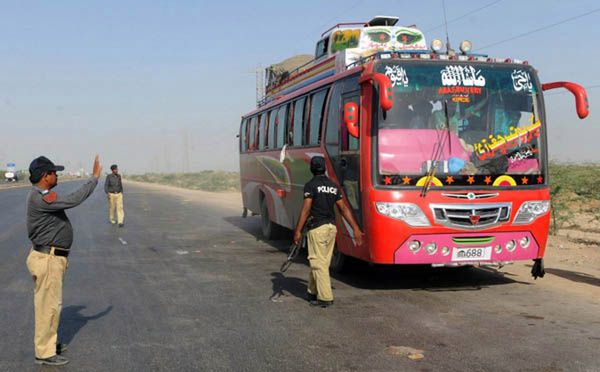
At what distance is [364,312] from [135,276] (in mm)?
4181

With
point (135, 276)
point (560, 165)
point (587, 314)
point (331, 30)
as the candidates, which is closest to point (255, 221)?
point (331, 30)

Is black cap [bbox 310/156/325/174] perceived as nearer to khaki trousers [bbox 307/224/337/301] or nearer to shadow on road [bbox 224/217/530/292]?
Answer: khaki trousers [bbox 307/224/337/301]

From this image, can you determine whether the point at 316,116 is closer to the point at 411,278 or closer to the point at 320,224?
the point at 411,278

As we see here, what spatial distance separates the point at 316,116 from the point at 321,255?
3719mm

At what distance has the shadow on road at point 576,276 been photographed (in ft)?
30.1

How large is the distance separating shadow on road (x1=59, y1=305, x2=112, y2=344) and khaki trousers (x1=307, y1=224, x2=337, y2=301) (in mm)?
2487

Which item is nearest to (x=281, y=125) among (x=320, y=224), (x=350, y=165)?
(x=350, y=165)

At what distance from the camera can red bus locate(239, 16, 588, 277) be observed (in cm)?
768

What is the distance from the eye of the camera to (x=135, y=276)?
9.43 m

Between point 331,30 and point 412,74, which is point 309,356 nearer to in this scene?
point 412,74

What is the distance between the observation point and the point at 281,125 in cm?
1293

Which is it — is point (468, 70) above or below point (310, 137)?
above

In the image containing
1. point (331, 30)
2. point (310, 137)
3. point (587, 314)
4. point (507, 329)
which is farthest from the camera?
point (331, 30)

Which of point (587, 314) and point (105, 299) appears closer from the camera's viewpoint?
point (587, 314)
